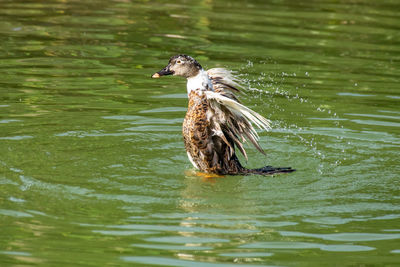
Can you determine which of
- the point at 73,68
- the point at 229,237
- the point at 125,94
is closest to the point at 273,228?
the point at 229,237

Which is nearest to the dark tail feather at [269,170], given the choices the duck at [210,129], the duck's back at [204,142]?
the duck at [210,129]

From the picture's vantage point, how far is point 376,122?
1034 centimetres

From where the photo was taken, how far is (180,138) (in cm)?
964

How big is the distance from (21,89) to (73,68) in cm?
139

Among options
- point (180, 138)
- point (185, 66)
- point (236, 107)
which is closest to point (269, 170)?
point (236, 107)

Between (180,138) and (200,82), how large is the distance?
143 centimetres

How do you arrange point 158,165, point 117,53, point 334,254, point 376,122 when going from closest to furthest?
point 334,254 → point 158,165 → point 376,122 → point 117,53

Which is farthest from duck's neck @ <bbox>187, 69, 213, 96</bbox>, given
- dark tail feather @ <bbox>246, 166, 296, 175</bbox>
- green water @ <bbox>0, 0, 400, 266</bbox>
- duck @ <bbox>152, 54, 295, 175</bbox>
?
dark tail feather @ <bbox>246, 166, 296, 175</bbox>

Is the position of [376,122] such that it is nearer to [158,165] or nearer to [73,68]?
[158,165]

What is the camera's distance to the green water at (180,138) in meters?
6.39

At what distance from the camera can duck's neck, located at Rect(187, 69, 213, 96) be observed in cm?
834

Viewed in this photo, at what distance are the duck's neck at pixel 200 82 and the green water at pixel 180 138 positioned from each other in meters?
0.88

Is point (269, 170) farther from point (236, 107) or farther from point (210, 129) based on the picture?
point (236, 107)

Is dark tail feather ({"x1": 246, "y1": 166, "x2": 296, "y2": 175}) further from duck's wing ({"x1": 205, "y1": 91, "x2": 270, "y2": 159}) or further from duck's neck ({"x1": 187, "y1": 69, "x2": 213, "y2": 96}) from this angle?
duck's neck ({"x1": 187, "y1": 69, "x2": 213, "y2": 96})
